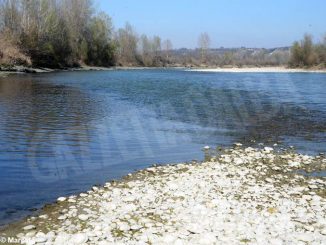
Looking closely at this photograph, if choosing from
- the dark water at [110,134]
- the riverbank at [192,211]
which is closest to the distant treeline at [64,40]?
the dark water at [110,134]

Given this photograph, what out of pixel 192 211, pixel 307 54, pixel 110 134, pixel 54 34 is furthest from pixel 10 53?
pixel 307 54

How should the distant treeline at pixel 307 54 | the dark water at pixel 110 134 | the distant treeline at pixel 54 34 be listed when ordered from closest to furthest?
the dark water at pixel 110 134 → the distant treeline at pixel 54 34 → the distant treeline at pixel 307 54

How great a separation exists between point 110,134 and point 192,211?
1042 cm

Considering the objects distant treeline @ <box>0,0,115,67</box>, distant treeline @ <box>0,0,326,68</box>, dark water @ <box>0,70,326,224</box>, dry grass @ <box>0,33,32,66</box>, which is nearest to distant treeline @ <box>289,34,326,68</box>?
distant treeline @ <box>0,0,326,68</box>

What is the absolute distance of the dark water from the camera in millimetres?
11515

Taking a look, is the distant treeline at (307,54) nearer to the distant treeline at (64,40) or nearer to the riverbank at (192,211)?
the distant treeline at (64,40)

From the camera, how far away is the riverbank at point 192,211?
24.2 feet

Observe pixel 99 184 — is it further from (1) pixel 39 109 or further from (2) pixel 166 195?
(1) pixel 39 109

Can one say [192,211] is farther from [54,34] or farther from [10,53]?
[54,34]

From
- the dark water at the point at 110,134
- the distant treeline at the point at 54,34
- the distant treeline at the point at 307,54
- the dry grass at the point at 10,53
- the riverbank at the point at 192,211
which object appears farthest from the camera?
the distant treeline at the point at 307,54

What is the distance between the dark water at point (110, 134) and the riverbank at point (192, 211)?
4.08 feet

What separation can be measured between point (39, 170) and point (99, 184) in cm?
248

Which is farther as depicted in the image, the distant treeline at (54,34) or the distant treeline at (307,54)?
the distant treeline at (307,54)

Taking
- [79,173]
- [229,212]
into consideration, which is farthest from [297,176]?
[79,173]
